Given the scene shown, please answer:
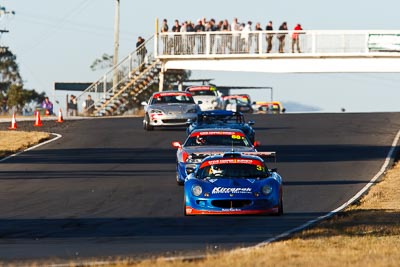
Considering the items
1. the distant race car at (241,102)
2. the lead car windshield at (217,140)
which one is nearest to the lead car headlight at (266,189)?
the lead car windshield at (217,140)

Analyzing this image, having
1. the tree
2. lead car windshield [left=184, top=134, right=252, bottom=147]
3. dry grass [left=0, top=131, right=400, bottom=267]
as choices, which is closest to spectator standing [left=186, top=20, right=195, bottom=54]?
the tree

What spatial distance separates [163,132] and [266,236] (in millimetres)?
27046

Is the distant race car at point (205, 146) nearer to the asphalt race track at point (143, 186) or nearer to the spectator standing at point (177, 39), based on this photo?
the asphalt race track at point (143, 186)

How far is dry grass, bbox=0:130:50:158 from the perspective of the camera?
41369 mm

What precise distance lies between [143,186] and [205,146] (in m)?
1.68

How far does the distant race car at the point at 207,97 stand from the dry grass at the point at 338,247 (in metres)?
30.2

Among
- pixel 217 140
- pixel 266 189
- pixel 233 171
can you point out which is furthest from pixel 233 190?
pixel 217 140

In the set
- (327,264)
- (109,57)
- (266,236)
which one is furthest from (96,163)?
(109,57)

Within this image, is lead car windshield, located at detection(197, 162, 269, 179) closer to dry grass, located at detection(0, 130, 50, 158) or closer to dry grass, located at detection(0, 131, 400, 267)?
dry grass, located at detection(0, 131, 400, 267)

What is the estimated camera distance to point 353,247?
60.2ft

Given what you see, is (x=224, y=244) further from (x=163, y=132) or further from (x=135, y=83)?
(x=135, y=83)

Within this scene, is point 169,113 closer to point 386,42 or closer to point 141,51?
point 386,42

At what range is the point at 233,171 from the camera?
2494 centimetres

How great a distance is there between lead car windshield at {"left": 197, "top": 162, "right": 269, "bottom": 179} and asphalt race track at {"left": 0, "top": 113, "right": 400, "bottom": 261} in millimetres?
885
